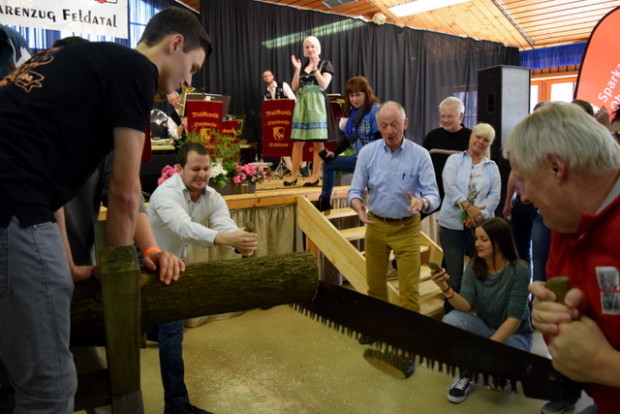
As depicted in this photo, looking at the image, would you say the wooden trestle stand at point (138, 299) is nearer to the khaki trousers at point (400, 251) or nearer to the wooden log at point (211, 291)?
the wooden log at point (211, 291)

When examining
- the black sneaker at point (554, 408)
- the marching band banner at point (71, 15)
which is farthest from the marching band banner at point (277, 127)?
the black sneaker at point (554, 408)

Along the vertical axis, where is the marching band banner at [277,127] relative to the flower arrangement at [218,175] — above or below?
above

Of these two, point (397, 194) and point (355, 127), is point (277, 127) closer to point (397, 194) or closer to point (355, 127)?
point (355, 127)

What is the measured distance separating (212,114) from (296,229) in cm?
158

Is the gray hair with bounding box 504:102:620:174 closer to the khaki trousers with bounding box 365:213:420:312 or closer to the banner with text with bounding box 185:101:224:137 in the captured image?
the khaki trousers with bounding box 365:213:420:312

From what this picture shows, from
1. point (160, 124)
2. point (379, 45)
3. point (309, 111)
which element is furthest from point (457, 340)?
point (379, 45)

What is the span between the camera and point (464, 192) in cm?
405

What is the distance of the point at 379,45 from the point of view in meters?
12.1

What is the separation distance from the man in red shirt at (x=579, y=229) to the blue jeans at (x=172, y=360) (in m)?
2.10

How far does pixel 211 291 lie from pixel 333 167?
3667mm

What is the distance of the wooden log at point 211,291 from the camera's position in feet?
4.77

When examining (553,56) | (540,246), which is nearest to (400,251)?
(540,246)

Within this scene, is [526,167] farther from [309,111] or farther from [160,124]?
[160,124]

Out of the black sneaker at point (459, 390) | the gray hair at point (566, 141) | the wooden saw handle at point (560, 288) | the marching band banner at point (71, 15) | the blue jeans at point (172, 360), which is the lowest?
the black sneaker at point (459, 390)
